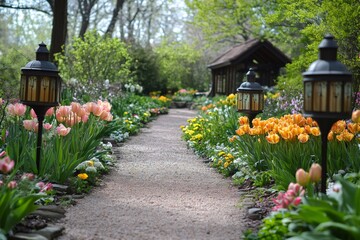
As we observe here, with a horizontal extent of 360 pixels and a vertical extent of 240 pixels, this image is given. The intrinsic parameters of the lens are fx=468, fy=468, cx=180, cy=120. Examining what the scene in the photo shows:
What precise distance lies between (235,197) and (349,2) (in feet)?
16.1

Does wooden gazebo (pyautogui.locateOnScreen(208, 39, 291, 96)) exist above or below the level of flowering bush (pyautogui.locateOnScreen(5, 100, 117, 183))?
above

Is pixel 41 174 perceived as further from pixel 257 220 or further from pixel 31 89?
pixel 257 220

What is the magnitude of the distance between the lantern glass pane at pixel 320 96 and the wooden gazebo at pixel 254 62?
17419mm

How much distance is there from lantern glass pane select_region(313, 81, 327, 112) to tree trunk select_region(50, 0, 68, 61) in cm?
1073

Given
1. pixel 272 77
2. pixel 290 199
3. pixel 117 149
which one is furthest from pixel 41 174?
pixel 272 77

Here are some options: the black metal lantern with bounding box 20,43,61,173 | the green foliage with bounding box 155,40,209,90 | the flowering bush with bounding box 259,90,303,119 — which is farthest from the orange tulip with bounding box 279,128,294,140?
the green foliage with bounding box 155,40,209,90

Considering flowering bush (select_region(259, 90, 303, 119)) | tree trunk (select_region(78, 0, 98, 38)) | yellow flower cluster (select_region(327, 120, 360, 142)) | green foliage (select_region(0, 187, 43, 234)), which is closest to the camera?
green foliage (select_region(0, 187, 43, 234))

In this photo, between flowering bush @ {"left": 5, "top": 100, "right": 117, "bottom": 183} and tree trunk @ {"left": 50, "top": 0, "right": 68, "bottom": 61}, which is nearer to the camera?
flowering bush @ {"left": 5, "top": 100, "right": 117, "bottom": 183}

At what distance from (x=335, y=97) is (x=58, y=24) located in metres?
11.0

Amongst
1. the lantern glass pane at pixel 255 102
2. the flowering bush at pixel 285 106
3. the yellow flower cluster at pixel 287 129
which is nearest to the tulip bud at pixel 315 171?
the yellow flower cluster at pixel 287 129

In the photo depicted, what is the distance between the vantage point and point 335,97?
152 inches

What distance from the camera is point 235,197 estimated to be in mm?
5465

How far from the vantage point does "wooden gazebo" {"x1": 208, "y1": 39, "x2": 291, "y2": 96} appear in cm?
2131

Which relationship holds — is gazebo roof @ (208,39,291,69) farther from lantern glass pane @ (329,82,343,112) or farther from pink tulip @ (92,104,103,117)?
lantern glass pane @ (329,82,343,112)
